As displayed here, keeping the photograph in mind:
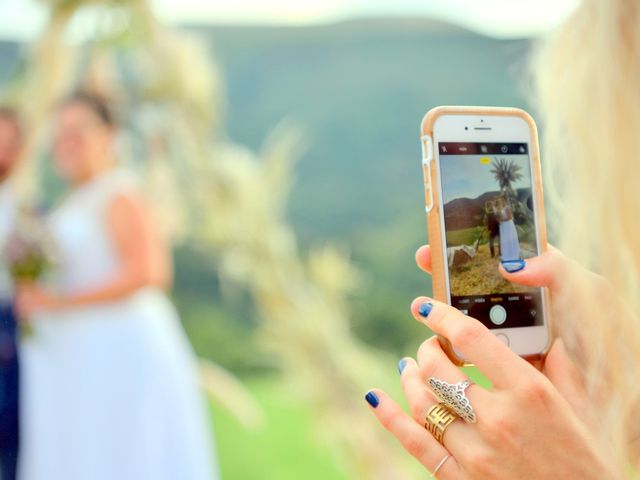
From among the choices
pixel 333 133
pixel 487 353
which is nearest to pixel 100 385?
pixel 487 353

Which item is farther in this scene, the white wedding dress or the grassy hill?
the grassy hill

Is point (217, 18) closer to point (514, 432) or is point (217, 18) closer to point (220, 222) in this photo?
point (220, 222)

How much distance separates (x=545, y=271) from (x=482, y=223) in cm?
8

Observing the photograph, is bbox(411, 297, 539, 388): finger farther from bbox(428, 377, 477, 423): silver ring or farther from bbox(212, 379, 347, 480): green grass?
bbox(212, 379, 347, 480): green grass

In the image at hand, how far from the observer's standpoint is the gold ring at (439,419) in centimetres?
51

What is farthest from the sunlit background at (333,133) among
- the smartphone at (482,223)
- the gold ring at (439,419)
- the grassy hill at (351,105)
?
the gold ring at (439,419)

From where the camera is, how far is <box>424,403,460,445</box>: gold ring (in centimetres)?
51

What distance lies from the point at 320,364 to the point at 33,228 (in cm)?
103

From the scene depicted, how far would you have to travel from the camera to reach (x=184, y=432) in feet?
6.95

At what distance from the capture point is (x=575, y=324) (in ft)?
1.86

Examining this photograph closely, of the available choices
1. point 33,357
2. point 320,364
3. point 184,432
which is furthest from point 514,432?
point 320,364

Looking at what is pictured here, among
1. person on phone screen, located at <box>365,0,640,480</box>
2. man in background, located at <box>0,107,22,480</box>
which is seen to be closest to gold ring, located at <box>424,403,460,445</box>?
person on phone screen, located at <box>365,0,640,480</box>

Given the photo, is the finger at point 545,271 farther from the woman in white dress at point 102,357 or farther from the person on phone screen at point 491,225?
the woman in white dress at point 102,357

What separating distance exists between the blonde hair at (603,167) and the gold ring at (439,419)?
0.09 m
